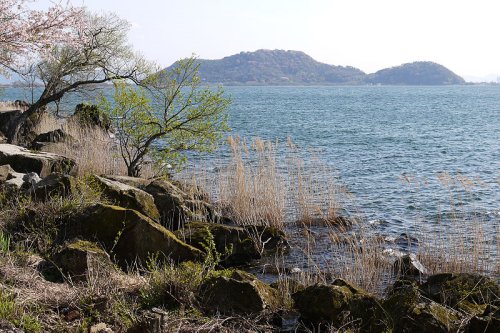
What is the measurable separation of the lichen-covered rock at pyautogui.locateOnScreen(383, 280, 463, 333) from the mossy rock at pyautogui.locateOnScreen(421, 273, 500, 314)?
0.79 m

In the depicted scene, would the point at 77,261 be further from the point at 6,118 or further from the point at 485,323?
the point at 6,118

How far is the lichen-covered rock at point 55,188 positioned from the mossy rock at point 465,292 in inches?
225

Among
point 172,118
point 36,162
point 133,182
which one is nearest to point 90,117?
point 172,118

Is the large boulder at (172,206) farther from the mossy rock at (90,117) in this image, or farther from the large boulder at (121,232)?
the mossy rock at (90,117)

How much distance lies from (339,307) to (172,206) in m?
6.02

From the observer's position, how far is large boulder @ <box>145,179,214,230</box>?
39.3 ft

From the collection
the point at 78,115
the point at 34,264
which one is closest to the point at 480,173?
the point at 78,115

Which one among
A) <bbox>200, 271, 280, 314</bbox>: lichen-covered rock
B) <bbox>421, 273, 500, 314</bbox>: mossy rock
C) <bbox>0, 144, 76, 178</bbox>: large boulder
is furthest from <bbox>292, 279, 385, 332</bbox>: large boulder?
<bbox>0, 144, 76, 178</bbox>: large boulder

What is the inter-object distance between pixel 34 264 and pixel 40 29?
25.4 ft

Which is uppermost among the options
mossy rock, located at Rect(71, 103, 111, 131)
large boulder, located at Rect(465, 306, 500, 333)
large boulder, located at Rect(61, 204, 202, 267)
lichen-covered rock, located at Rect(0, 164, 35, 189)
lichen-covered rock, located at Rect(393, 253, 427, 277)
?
mossy rock, located at Rect(71, 103, 111, 131)

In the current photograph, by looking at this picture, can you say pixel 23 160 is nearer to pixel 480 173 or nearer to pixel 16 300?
pixel 16 300

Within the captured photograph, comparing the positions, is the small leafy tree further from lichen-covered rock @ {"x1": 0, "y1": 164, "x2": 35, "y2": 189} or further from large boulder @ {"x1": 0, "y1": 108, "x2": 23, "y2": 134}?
large boulder @ {"x1": 0, "y1": 108, "x2": 23, "y2": 134}

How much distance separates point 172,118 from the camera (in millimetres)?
15969

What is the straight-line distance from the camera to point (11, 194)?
32.9ft
